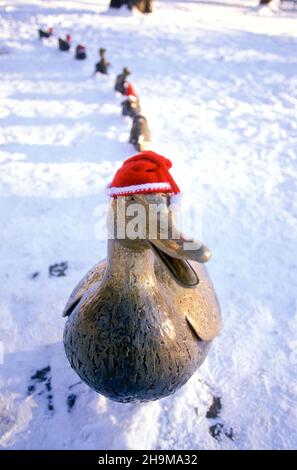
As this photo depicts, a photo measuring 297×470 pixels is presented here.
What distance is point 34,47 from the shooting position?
8844mm

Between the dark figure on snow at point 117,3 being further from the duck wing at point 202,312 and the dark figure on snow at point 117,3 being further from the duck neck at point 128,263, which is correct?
the duck neck at point 128,263

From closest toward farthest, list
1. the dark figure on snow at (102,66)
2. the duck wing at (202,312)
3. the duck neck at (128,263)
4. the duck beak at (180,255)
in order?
1. the duck beak at (180,255)
2. the duck neck at (128,263)
3. the duck wing at (202,312)
4. the dark figure on snow at (102,66)

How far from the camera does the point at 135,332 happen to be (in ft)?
5.92

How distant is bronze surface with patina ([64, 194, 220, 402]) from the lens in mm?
1748

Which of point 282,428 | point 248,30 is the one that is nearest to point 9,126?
point 282,428

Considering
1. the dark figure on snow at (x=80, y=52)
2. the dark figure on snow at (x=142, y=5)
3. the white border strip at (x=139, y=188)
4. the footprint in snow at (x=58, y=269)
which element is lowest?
the footprint in snow at (x=58, y=269)

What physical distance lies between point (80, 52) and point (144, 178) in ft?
24.8

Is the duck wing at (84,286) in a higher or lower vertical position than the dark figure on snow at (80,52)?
lower

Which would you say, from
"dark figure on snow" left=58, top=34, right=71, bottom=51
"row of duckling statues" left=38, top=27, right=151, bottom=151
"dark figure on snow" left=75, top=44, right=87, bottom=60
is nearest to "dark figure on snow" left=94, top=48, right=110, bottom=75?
"row of duckling statues" left=38, top=27, right=151, bottom=151

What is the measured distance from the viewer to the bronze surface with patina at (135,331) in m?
1.75

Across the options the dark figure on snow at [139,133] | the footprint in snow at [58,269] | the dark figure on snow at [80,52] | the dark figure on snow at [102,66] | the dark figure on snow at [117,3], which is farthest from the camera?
the dark figure on snow at [117,3]

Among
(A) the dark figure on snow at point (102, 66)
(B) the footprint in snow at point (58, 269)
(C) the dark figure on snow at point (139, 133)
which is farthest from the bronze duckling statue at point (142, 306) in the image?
(A) the dark figure on snow at point (102, 66)

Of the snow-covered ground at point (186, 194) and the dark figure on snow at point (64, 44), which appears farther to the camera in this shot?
Result: the dark figure on snow at point (64, 44)
